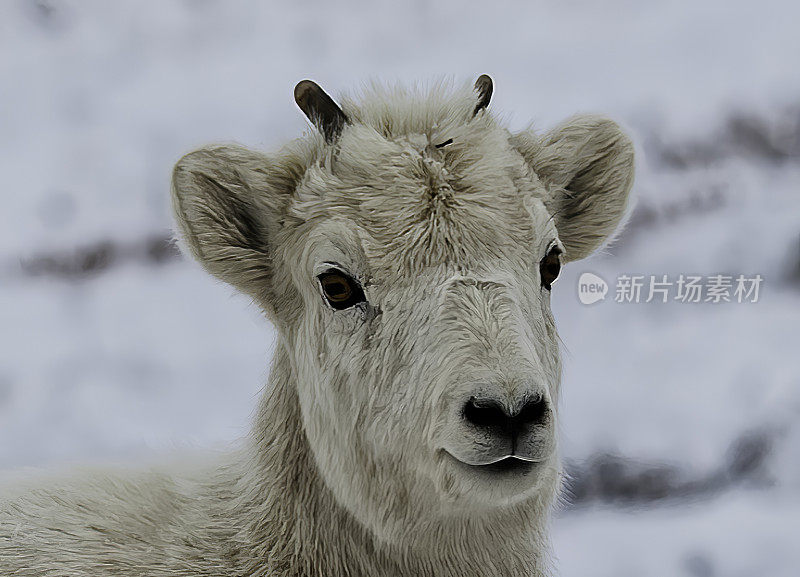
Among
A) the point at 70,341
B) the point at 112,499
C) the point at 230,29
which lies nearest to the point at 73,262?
the point at 70,341

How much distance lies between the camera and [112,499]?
1.02 metres

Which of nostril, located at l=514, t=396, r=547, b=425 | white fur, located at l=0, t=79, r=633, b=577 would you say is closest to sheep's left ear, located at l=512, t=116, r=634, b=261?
white fur, located at l=0, t=79, r=633, b=577

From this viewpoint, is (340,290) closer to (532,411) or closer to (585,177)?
(532,411)

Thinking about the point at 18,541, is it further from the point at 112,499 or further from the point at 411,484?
the point at 411,484

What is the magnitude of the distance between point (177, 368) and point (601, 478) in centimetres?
117

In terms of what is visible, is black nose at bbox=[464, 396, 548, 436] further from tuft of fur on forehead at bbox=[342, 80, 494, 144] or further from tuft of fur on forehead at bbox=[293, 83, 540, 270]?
tuft of fur on forehead at bbox=[342, 80, 494, 144]

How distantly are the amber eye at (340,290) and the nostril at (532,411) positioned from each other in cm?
23

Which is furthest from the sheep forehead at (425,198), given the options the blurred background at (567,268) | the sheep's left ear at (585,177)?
the blurred background at (567,268)

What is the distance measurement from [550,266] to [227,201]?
396 mm

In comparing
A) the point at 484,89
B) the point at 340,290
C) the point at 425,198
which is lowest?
the point at 340,290

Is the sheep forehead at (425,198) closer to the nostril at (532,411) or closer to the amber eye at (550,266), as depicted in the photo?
the amber eye at (550,266)

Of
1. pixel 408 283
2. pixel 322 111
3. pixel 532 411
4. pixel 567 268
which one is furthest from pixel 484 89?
pixel 567 268

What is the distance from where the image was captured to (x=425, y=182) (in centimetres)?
89

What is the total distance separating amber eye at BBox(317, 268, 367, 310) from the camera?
89 cm
